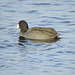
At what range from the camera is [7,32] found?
1802 cm

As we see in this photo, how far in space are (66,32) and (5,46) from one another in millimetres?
3462

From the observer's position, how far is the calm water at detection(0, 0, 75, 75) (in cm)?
1268

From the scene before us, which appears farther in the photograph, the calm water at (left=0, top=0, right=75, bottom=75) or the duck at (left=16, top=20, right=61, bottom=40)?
the duck at (left=16, top=20, right=61, bottom=40)

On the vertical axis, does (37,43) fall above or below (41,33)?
below

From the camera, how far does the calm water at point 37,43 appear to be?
41.6 feet

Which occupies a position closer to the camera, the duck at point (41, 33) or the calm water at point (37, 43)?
the calm water at point (37, 43)

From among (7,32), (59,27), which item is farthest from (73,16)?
(7,32)

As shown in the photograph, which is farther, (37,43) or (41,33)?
(41,33)

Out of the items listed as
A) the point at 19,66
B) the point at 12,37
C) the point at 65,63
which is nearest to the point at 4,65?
the point at 19,66

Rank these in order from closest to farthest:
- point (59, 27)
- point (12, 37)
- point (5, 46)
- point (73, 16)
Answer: point (5, 46) → point (12, 37) → point (59, 27) → point (73, 16)

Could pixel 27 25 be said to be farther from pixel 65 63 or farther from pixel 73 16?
pixel 65 63

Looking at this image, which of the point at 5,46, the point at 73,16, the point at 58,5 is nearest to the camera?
the point at 5,46

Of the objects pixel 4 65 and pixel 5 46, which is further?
pixel 5 46

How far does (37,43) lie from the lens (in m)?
16.4
